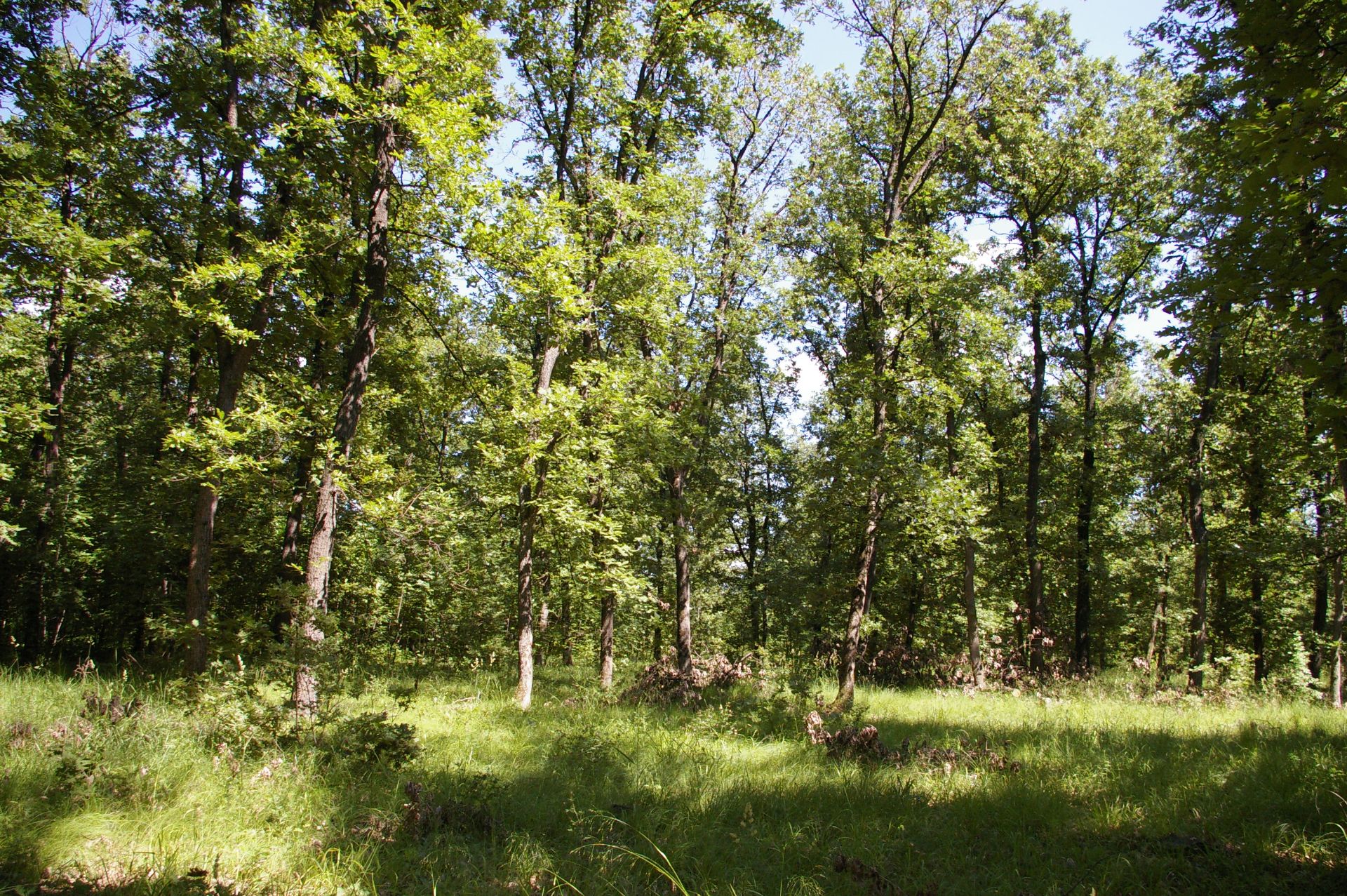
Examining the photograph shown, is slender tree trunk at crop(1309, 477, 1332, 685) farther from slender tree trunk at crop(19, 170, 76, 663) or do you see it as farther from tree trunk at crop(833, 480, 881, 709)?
slender tree trunk at crop(19, 170, 76, 663)

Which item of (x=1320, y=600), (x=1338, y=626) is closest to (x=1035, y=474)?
(x=1338, y=626)

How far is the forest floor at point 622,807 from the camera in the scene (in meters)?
3.85

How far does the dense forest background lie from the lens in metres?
7.54

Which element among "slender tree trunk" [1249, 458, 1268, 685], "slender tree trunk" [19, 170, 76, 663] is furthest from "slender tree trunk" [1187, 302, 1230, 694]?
"slender tree trunk" [19, 170, 76, 663]

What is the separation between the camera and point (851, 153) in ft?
49.3

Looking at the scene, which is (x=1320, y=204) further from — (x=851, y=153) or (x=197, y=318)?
(x=851, y=153)

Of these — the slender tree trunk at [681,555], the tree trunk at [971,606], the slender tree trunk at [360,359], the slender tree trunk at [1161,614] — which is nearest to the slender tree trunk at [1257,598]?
the slender tree trunk at [1161,614]

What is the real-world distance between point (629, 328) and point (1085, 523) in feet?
46.2

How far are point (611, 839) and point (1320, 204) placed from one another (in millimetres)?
6471

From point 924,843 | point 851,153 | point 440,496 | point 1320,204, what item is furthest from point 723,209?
point 924,843

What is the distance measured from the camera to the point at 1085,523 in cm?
1734

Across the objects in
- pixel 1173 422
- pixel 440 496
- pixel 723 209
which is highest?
pixel 723 209

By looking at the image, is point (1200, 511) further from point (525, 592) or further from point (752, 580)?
point (525, 592)

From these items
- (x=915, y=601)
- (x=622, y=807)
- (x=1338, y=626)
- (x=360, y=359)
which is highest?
(x=360, y=359)
